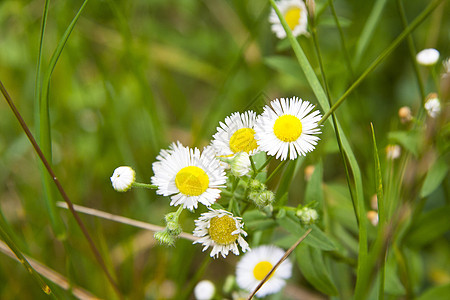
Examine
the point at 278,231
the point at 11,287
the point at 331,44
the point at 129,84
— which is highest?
the point at 331,44

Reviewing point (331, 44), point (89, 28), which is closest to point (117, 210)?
point (89, 28)

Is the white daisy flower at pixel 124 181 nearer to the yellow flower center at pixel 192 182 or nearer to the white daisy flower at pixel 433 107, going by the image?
the yellow flower center at pixel 192 182

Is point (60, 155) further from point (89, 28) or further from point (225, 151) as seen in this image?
point (225, 151)

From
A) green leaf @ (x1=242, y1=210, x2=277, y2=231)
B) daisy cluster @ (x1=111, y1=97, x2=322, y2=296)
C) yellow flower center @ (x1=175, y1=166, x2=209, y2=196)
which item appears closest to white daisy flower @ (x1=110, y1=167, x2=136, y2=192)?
daisy cluster @ (x1=111, y1=97, x2=322, y2=296)

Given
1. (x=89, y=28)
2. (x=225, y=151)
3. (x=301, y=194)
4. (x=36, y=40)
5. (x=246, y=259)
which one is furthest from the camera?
(x=89, y=28)

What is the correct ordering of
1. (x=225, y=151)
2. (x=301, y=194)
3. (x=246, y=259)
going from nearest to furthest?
(x=225, y=151), (x=246, y=259), (x=301, y=194)

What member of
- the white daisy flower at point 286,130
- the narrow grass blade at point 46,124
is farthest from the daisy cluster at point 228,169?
the narrow grass blade at point 46,124

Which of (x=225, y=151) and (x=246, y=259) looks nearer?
(x=225, y=151)
